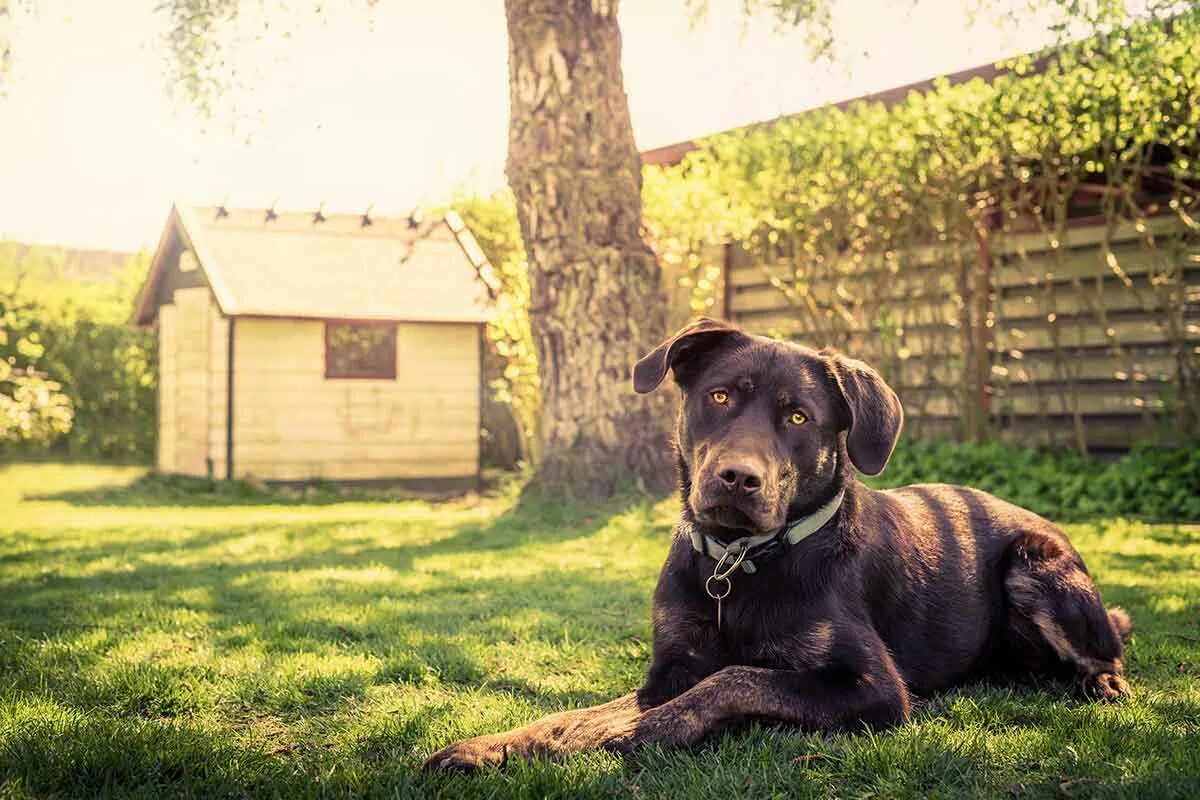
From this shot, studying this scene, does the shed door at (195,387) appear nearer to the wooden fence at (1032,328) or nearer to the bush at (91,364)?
the bush at (91,364)

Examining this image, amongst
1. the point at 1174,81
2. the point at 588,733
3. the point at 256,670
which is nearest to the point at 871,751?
the point at 588,733

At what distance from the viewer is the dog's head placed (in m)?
3.50

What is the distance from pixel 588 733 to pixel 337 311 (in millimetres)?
12391

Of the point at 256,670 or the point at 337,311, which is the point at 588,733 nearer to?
the point at 256,670

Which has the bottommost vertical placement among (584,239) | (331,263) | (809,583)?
(809,583)

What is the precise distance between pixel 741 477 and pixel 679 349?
2.21 feet

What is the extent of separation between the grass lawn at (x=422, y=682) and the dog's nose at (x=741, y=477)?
70 centimetres

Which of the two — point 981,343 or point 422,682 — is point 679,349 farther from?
point 981,343

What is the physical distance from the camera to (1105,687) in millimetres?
3988

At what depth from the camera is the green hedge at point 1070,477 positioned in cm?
Answer: 977

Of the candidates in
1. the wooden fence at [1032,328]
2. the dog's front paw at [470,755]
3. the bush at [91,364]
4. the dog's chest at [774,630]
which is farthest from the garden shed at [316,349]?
the dog's front paw at [470,755]

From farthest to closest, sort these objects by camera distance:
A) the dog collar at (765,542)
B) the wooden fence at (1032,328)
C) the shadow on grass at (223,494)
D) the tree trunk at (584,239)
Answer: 1. the shadow on grass at (223,494)
2. the wooden fence at (1032,328)
3. the tree trunk at (584,239)
4. the dog collar at (765,542)

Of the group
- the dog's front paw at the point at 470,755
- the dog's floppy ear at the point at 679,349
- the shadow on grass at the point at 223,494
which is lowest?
the shadow on grass at the point at 223,494

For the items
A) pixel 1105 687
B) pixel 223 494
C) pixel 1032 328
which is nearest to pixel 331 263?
pixel 223 494
